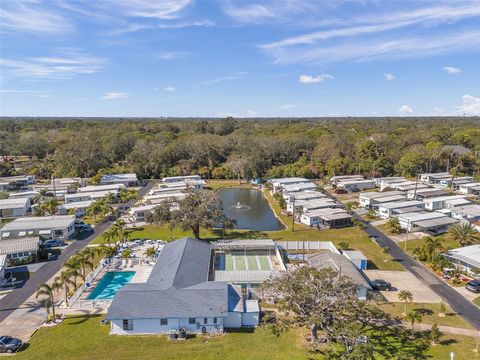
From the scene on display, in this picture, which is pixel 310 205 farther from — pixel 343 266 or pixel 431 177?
pixel 431 177

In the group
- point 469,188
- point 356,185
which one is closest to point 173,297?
point 356,185

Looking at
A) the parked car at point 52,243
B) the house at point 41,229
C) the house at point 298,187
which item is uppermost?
the house at point 298,187

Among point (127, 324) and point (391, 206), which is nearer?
point (127, 324)

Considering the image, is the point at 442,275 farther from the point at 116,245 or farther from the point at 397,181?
the point at 397,181

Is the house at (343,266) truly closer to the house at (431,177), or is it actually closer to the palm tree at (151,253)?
the palm tree at (151,253)

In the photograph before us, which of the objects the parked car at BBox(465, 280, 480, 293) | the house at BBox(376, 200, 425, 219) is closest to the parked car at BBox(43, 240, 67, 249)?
the parked car at BBox(465, 280, 480, 293)

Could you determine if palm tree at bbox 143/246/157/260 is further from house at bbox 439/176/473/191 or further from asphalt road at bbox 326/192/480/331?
house at bbox 439/176/473/191

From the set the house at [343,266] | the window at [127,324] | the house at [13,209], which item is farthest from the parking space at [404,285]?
the house at [13,209]
